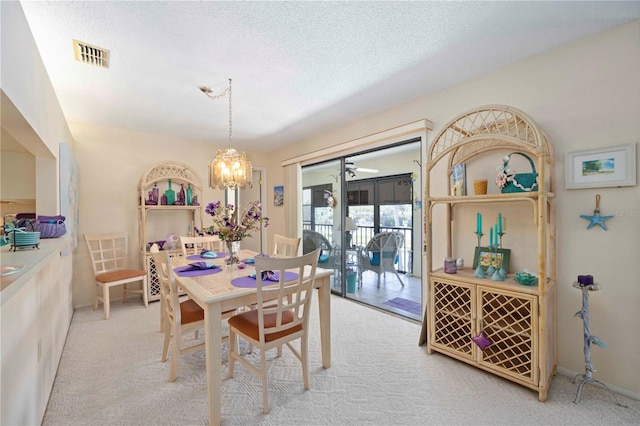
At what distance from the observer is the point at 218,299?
175 centimetres

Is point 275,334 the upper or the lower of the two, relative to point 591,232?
lower

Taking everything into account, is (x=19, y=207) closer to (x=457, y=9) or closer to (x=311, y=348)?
(x=311, y=348)

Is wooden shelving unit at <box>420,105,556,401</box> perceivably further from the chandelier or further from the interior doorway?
the chandelier

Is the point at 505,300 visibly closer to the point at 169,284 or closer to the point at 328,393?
the point at 328,393

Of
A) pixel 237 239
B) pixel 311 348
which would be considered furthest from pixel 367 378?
pixel 237 239

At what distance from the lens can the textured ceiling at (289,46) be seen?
1747mm

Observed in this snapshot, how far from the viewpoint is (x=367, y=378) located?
2189 millimetres

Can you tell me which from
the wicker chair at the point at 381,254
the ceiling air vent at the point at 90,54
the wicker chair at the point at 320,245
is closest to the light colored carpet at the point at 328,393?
the wicker chair at the point at 381,254

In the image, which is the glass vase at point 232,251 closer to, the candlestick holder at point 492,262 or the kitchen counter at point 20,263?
the kitchen counter at point 20,263

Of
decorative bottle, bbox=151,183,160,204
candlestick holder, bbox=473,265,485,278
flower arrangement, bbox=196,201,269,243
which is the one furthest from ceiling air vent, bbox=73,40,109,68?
candlestick holder, bbox=473,265,485,278

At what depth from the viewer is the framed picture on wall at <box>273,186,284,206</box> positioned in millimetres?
5219

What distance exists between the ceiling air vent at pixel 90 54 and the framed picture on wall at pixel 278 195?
320 centimetres

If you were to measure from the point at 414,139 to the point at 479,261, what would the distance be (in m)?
1.44

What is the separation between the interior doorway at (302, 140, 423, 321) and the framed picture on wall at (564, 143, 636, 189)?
1.56m
